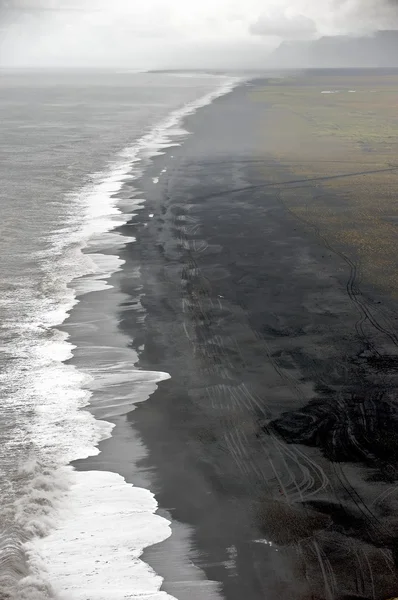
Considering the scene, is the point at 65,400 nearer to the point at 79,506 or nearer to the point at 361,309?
the point at 79,506

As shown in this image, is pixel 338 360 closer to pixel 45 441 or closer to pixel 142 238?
pixel 45 441

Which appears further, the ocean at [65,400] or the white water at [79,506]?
the ocean at [65,400]

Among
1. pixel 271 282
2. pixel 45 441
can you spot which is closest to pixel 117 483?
pixel 45 441

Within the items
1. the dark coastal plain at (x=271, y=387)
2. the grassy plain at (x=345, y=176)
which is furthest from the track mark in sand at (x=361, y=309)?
the grassy plain at (x=345, y=176)

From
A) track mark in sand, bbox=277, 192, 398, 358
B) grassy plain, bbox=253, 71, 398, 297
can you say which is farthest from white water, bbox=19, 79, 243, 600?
grassy plain, bbox=253, 71, 398, 297

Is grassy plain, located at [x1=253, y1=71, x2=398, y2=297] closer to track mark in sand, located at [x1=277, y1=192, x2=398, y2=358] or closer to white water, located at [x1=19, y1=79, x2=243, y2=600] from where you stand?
track mark in sand, located at [x1=277, y1=192, x2=398, y2=358]

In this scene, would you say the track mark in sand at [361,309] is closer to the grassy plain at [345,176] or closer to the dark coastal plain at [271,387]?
the dark coastal plain at [271,387]

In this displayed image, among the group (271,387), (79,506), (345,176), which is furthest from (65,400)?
(345,176)
